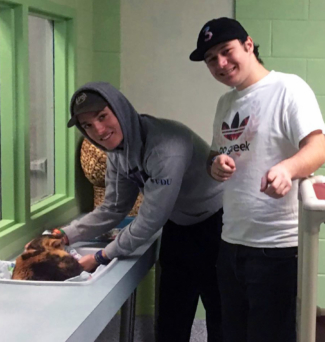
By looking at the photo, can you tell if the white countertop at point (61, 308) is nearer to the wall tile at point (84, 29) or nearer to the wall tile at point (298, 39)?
the wall tile at point (84, 29)

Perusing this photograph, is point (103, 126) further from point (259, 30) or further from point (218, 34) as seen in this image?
point (259, 30)

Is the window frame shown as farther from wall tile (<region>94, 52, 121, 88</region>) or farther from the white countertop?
wall tile (<region>94, 52, 121, 88</region>)

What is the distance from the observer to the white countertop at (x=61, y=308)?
1155mm

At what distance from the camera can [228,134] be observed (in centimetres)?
154

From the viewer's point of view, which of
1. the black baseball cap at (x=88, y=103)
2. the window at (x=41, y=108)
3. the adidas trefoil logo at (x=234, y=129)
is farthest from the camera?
the window at (x=41, y=108)

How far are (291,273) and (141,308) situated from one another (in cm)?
132

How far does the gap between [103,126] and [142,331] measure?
4.25 ft

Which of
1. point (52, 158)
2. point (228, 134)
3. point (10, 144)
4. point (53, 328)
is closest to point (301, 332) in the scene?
point (53, 328)

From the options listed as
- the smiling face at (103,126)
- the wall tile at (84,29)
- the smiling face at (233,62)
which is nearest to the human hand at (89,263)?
the smiling face at (103,126)

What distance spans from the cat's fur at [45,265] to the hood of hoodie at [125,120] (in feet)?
1.26

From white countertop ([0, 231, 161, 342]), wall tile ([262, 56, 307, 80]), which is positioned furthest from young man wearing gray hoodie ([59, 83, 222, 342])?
wall tile ([262, 56, 307, 80])

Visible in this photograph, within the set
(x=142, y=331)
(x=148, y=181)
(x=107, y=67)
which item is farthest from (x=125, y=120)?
(x=142, y=331)

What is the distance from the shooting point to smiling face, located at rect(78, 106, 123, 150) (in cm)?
163

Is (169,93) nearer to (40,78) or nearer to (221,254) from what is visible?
(40,78)
